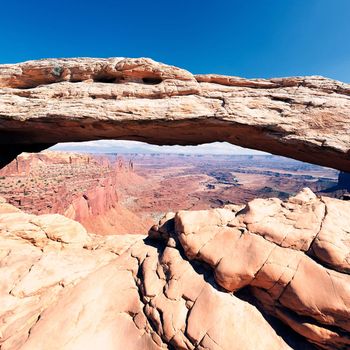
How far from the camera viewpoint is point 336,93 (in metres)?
11.3

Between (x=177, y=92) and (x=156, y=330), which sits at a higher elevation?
(x=177, y=92)

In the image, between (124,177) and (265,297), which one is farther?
(124,177)

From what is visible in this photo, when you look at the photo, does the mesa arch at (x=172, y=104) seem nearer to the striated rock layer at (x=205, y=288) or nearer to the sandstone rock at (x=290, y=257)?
the striated rock layer at (x=205, y=288)

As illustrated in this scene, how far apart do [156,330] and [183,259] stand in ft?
6.98

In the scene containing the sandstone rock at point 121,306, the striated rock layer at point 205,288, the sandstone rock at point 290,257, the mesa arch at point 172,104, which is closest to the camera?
the sandstone rock at point 290,257

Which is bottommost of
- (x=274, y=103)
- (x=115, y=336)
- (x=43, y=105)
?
(x=115, y=336)

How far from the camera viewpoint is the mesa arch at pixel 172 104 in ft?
35.8

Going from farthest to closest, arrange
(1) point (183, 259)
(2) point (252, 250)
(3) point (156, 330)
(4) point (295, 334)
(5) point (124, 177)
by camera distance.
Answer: (5) point (124, 177) < (1) point (183, 259) < (2) point (252, 250) < (3) point (156, 330) < (4) point (295, 334)

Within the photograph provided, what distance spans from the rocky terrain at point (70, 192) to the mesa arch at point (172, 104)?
952 inches

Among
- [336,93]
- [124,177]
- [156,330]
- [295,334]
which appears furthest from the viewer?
[124,177]

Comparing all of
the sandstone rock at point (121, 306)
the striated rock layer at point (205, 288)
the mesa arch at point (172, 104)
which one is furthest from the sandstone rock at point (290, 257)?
the mesa arch at point (172, 104)

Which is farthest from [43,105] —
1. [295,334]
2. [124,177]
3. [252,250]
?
[124,177]

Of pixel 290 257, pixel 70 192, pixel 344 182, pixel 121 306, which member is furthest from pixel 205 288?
pixel 344 182

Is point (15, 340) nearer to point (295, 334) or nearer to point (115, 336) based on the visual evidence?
point (115, 336)
